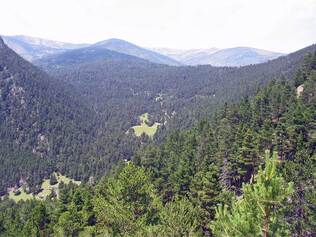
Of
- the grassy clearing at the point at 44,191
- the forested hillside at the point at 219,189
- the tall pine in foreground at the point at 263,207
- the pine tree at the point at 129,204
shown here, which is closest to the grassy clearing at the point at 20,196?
the grassy clearing at the point at 44,191

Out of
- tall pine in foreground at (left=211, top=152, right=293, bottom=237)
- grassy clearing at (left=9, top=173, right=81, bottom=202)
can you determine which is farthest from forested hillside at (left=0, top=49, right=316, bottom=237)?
grassy clearing at (left=9, top=173, right=81, bottom=202)

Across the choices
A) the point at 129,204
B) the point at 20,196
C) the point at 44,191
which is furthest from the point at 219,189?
the point at 20,196

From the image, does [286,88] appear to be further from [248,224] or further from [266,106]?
[248,224]

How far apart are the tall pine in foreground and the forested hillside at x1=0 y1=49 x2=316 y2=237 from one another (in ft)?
0.18

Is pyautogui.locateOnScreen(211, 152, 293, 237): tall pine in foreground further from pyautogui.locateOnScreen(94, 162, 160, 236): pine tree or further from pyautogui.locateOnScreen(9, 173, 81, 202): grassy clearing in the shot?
pyautogui.locateOnScreen(9, 173, 81, 202): grassy clearing

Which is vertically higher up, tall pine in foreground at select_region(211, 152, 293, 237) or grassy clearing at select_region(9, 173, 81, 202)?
tall pine in foreground at select_region(211, 152, 293, 237)

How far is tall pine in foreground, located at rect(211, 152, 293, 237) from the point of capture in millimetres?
22281

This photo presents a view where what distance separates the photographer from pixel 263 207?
22625 millimetres

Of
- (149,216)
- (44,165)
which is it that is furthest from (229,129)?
(44,165)

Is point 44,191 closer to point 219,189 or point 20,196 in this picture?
point 20,196

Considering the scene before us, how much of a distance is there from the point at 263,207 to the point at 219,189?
35.0 metres

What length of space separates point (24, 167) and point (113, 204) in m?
166

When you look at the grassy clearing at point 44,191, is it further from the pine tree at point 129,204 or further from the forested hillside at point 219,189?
the pine tree at point 129,204

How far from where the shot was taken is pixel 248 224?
73.9ft
